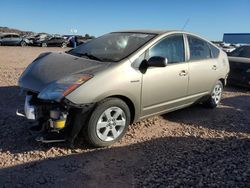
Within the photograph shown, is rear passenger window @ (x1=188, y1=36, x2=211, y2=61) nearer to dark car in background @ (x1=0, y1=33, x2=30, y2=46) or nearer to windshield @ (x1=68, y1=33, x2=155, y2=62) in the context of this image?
windshield @ (x1=68, y1=33, x2=155, y2=62)

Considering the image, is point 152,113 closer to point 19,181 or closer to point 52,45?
point 19,181

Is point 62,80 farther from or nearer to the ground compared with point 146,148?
farther from the ground

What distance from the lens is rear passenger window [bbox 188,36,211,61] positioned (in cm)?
565

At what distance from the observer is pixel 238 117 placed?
6309mm

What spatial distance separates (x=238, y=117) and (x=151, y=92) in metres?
2.52

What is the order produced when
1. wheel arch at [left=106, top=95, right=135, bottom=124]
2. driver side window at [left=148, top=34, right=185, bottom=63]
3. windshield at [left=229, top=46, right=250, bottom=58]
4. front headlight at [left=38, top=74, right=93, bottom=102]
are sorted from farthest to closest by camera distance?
windshield at [left=229, top=46, right=250, bottom=58] < driver side window at [left=148, top=34, right=185, bottom=63] < wheel arch at [left=106, top=95, right=135, bottom=124] < front headlight at [left=38, top=74, right=93, bottom=102]

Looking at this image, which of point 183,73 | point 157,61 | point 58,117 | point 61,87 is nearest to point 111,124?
point 58,117

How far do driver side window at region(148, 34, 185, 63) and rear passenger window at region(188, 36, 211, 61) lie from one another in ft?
0.95

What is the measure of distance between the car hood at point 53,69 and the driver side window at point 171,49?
37.2 inches

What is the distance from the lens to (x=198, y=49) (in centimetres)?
591

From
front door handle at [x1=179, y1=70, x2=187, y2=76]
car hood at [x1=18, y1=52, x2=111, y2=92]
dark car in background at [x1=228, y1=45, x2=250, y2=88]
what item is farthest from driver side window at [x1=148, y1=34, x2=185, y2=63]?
dark car in background at [x1=228, y1=45, x2=250, y2=88]

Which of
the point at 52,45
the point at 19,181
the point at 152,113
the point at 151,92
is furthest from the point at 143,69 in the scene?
the point at 52,45

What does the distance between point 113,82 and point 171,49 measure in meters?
1.49

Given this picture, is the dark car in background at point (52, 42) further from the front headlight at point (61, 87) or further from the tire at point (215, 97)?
the front headlight at point (61, 87)
